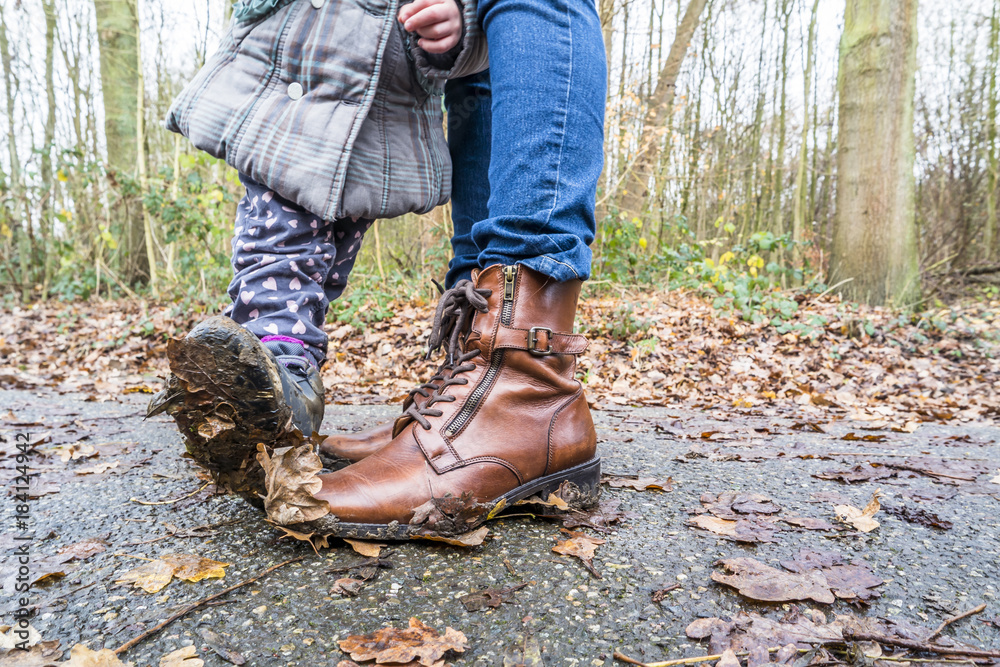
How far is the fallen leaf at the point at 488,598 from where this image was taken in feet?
2.84

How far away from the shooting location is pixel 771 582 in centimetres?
92

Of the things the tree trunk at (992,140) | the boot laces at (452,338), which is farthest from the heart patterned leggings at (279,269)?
the tree trunk at (992,140)

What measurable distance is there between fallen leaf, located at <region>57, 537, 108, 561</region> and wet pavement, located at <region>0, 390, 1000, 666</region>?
21 mm

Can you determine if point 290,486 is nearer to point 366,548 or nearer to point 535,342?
point 366,548

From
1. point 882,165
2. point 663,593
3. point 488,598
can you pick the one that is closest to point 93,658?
point 488,598

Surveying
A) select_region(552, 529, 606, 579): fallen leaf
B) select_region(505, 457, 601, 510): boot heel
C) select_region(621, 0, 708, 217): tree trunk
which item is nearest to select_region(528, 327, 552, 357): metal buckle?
select_region(505, 457, 601, 510): boot heel

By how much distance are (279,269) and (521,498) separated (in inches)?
30.1

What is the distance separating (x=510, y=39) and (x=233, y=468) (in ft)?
3.28

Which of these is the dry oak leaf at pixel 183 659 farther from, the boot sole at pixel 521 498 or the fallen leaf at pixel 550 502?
the fallen leaf at pixel 550 502

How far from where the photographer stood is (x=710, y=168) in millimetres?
12242

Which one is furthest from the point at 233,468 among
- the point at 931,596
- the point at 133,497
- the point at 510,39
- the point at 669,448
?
the point at 669,448

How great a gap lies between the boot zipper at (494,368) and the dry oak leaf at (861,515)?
80 centimetres

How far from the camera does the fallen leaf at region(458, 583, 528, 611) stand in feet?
2.84

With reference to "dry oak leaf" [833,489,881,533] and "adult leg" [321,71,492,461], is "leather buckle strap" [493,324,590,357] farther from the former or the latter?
"dry oak leaf" [833,489,881,533]
